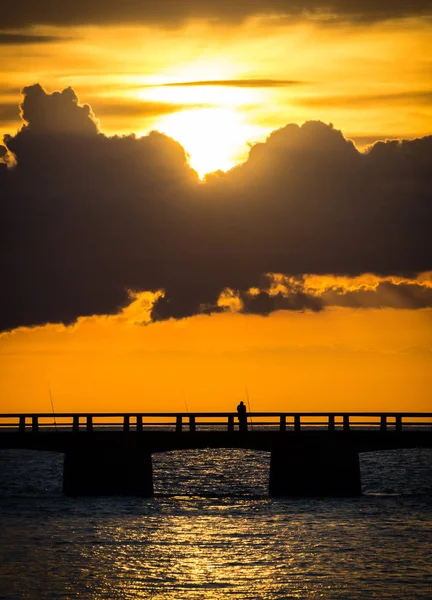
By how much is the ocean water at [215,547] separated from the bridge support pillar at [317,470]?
0.64 metres

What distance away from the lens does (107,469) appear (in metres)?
55.9

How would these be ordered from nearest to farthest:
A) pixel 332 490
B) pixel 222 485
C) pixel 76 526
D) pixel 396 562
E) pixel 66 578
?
1. pixel 66 578
2. pixel 396 562
3. pixel 76 526
4. pixel 332 490
5. pixel 222 485

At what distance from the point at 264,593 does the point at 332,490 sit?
866 inches

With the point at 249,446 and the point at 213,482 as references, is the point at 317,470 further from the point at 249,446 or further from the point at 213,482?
the point at 213,482

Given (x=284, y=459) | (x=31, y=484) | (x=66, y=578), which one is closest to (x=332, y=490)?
(x=284, y=459)

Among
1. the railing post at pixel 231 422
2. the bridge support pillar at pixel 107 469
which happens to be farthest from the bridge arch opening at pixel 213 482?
the railing post at pixel 231 422

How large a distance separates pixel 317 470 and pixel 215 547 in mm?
13362

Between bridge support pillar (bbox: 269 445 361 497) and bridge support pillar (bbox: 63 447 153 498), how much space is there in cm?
667

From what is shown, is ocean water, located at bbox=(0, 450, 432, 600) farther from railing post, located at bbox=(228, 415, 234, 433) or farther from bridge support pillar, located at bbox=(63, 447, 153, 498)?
railing post, located at bbox=(228, 415, 234, 433)

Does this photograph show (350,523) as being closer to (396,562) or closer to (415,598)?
(396,562)

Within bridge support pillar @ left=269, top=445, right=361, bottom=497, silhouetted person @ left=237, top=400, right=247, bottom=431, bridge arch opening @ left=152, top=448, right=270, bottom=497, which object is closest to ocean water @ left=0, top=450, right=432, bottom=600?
bridge support pillar @ left=269, top=445, right=361, bottom=497

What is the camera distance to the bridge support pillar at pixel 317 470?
5466cm

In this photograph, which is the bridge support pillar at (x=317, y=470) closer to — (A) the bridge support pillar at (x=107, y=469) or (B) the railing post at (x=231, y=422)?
(B) the railing post at (x=231, y=422)

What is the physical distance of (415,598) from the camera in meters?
32.4
